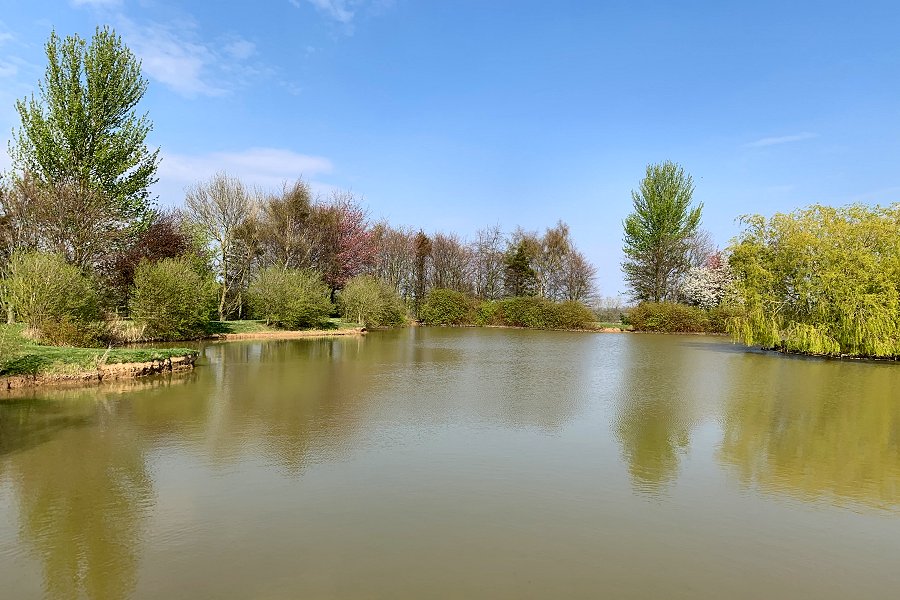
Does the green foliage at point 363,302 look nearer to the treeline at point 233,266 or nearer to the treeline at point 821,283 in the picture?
the treeline at point 233,266

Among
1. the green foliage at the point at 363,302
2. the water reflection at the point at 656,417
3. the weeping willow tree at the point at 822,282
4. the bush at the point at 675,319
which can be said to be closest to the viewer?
the water reflection at the point at 656,417

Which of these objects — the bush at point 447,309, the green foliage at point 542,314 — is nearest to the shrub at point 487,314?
the green foliage at point 542,314

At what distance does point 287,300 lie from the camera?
27.3 m

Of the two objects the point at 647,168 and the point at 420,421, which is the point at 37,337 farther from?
the point at 647,168

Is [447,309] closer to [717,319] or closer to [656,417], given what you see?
[717,319]

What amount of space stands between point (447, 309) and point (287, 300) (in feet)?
55.3

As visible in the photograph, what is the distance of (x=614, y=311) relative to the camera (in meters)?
52.0

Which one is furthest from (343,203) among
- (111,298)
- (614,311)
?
(614,311)

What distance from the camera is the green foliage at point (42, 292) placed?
13836mm

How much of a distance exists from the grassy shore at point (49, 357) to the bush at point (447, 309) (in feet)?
98.5

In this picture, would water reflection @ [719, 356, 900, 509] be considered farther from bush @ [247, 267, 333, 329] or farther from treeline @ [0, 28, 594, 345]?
bush @ [247, 267, 333, 329]

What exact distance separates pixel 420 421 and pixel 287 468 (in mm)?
2823

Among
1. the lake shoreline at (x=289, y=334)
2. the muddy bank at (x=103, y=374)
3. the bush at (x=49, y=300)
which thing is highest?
the bush at (x=49, y=300)

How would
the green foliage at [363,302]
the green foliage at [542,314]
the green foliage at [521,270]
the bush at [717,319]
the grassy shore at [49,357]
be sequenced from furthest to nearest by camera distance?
the green foliage at [521,270], the green foliage at [542,314], the bush at [717,319], the green foliage at [363,302], the grassy shore at [49,357]
